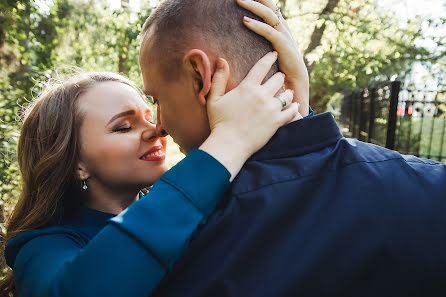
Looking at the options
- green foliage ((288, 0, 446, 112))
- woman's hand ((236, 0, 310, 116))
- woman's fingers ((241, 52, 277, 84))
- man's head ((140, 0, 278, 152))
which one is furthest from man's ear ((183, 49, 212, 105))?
green foliage ((288, 0, 446, 112))

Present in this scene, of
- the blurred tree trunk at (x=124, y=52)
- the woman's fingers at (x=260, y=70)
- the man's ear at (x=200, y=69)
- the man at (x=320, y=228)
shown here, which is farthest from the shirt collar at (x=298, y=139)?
the blurred tree trunk at (x=124, y=52)

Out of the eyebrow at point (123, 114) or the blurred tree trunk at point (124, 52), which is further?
the blurred tree trunk at point (124, 52)

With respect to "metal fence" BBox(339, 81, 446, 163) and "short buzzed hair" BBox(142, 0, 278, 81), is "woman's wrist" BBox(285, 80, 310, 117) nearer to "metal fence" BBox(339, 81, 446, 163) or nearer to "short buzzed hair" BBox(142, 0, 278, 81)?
"short buzzed hair" BBox(142, 0, 278, 81)

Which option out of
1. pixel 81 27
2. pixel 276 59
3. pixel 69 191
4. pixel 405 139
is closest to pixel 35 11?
pixel 81 27

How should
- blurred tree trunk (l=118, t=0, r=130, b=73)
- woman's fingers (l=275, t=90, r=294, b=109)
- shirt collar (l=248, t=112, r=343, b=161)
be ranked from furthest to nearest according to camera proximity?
blurred tree trunk (l=118, t=0, r=130, b=73) → woman's fingers (l=275, t=90, r=294, b=109) → shirt collar (l=248, t=112, r=343, b=161)

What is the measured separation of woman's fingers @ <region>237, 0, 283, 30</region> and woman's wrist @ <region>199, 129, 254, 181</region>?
0.65 metres

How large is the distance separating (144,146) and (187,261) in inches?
41.8

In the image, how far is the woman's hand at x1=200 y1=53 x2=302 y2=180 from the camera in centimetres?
134

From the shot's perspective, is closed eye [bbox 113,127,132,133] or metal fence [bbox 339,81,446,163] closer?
closed eye [bbox 113,127,132,133]

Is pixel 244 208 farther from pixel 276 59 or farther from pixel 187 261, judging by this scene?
pixel 276 59

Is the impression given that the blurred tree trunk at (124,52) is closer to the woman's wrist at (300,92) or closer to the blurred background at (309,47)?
the blurred background at (309,47)

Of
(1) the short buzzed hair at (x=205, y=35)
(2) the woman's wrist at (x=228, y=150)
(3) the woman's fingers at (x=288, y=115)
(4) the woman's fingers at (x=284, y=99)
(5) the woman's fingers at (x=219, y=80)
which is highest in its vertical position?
(1) the short buzzed hair at (x=205, y=35)

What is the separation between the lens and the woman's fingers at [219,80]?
4.77ft

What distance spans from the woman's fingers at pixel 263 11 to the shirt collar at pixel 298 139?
0.55 meters
